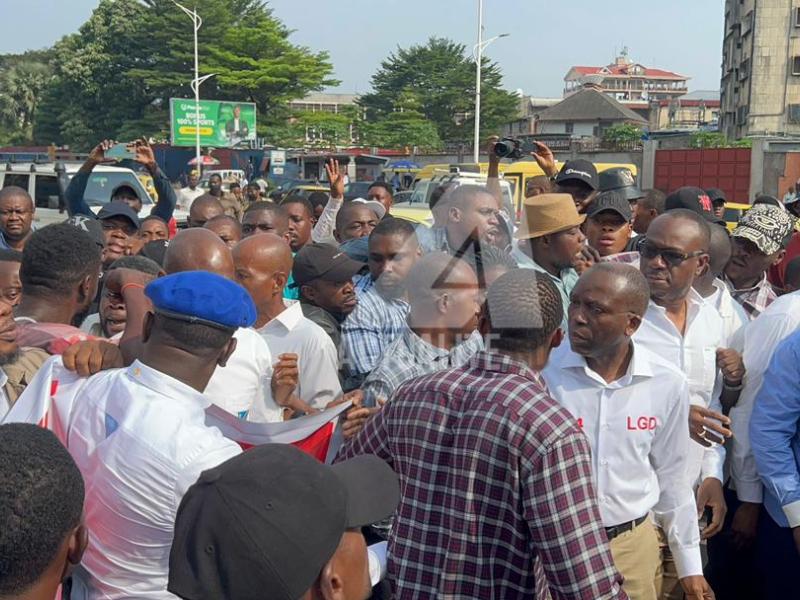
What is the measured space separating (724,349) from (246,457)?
263 centimetres

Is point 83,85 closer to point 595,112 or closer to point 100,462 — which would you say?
point 595,112

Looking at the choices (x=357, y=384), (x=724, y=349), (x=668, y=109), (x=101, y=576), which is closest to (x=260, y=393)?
(x=357, y=384)

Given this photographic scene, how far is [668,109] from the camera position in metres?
83.8

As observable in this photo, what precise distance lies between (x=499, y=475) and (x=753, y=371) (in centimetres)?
189

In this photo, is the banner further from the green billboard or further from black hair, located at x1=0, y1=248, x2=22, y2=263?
the green billboard

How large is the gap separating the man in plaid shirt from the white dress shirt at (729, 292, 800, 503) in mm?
1523

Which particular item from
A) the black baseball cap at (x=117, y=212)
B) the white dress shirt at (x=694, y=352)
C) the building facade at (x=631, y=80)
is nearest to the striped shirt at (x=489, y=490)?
the white dress shirt at (x=694, y=352)

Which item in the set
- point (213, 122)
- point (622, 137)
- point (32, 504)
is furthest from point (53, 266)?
point (213, 122)

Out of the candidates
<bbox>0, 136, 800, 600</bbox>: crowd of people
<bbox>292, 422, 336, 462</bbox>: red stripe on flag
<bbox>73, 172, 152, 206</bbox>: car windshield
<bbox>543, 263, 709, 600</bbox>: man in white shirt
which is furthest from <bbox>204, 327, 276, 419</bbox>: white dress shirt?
<bbox>73, 172, 152, 206</bbox>: car windshield

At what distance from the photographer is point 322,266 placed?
4109 millimetres

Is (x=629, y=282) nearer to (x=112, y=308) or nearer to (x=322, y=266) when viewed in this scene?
(x=322, y=266)

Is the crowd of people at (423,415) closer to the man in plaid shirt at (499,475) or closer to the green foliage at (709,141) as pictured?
the man in plaid shirt at (499,475)

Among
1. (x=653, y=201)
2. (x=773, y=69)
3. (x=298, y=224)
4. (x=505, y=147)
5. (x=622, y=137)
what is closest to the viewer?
(x=505, y=147)

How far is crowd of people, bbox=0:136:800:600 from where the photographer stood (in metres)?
1.63
